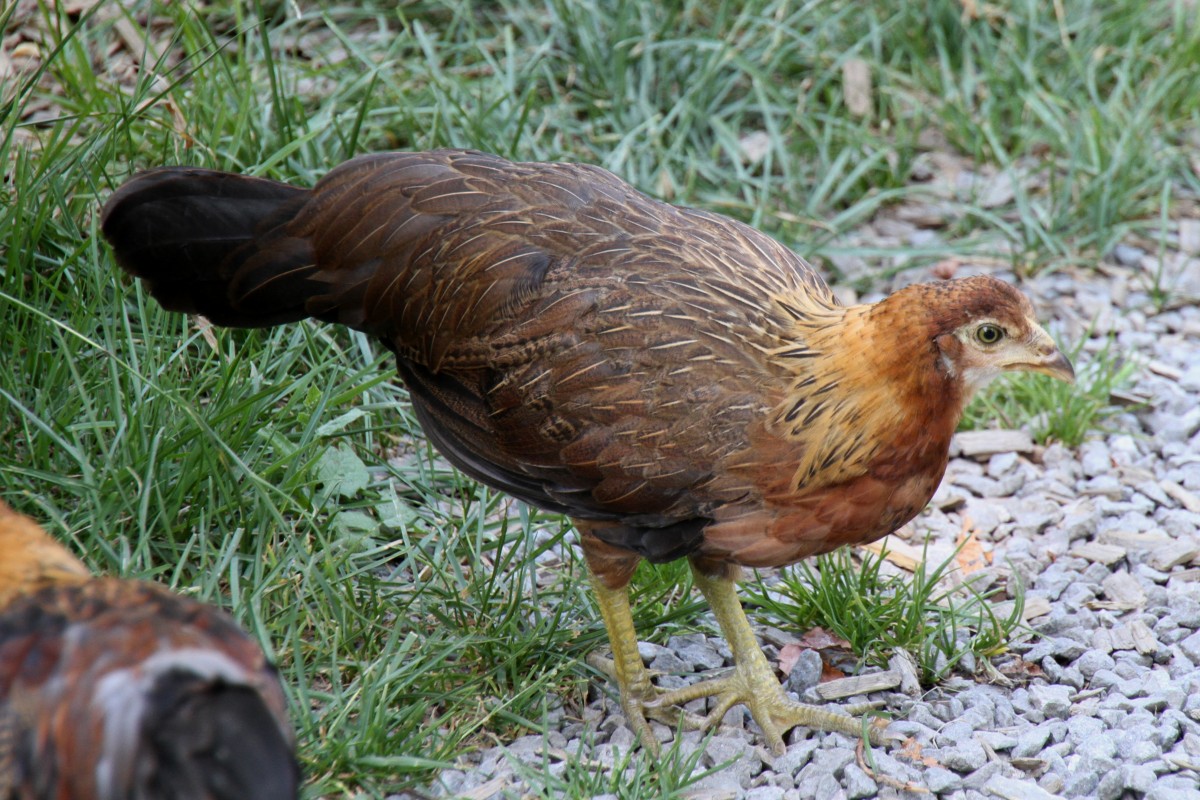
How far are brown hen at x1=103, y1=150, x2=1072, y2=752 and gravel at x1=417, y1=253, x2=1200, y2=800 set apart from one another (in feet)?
0.65

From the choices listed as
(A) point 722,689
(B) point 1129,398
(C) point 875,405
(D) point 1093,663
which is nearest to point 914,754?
(A) point 722,689

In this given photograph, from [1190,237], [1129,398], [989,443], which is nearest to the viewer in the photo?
[989,443]

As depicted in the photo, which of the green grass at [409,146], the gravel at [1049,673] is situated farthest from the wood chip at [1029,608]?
the green grass at [409,146]

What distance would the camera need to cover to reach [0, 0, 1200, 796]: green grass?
356 centimetres

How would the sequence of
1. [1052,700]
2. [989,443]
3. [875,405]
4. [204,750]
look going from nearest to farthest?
[204,750]
[875,405]
[1052,700]
[989,443]

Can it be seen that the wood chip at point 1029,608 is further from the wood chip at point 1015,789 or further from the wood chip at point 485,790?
the wood chip at point 485,790

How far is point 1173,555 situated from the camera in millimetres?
4188

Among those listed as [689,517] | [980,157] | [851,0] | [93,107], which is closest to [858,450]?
[689,517]

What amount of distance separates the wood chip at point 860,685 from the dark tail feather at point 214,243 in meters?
1.91

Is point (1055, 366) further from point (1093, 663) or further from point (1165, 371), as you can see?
point (1165, 371)

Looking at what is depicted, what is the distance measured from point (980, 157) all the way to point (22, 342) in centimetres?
443

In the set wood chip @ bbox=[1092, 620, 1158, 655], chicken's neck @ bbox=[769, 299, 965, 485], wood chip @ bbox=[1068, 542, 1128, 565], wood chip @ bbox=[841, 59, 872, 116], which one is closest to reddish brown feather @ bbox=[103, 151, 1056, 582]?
chicken's neck @ bbox=[769, 299, 965, 485]

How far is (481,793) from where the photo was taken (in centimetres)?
323

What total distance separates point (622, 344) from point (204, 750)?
160 centimetres
